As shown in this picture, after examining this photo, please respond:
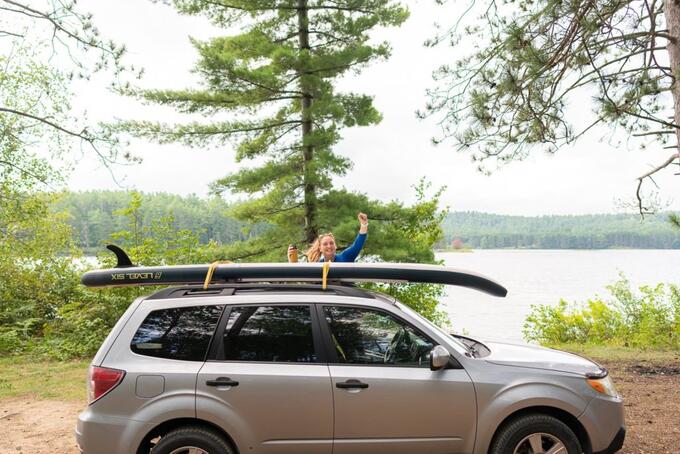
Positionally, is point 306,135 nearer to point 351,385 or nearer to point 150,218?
point 150,218

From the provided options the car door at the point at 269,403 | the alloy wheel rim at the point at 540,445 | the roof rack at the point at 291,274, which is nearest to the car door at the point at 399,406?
the car door at the point at 269,403

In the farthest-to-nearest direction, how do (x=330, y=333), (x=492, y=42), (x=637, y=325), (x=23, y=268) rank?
(x=23, y=268), (x=637, y=325), (x=492, y=42), (x=330, y=333)

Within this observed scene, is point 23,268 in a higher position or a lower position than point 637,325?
higher

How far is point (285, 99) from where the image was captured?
44.5ft

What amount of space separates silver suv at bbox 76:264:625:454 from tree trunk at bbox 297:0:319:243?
8617mm

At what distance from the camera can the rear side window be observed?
3881 millimetres

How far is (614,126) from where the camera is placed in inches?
318

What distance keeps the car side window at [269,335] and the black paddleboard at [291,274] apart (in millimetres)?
340

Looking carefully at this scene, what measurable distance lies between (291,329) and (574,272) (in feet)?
66.9


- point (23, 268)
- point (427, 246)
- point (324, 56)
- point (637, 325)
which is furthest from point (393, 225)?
point (23, 268)

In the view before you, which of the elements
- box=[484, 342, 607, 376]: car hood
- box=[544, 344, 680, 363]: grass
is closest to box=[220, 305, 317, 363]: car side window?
box=[484, 342, 607, 376]: car hood

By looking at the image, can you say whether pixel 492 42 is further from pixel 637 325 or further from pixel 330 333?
pixel 637 325

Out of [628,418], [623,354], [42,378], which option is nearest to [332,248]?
[628,418]

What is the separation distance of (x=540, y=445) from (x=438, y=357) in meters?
1.05
